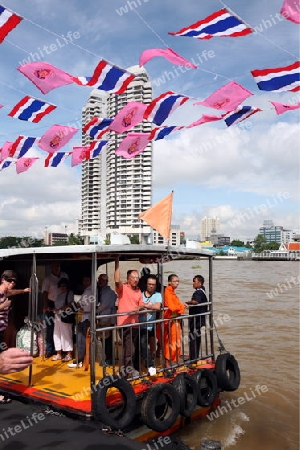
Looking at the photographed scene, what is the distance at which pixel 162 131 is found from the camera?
8.12m

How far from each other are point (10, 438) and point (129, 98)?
755 inches

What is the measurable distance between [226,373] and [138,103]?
472cm

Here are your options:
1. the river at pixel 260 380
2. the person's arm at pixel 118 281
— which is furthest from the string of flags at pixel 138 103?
the river at pixel 260 380

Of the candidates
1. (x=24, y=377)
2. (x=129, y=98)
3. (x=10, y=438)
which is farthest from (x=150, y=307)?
(x=129, y=98)

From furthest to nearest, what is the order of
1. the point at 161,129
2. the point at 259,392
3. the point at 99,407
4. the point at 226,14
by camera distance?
1. the point at 259,392
2. the point at 161,129
3. the point at 226,14
4. the point at 99,407

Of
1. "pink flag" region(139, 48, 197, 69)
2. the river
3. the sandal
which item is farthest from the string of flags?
the river

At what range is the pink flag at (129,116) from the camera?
726cm

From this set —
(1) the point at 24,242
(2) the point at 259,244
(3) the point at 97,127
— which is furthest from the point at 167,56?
(2) the point at 259,244

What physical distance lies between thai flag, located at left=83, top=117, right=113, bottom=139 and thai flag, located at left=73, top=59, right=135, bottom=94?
185cm

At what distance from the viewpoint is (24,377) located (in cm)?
628

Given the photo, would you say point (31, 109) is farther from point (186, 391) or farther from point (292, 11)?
point (186, 391)

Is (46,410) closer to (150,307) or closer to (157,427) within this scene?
(157,427)

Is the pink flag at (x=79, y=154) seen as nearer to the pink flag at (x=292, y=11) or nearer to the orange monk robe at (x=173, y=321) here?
the orange monk robe at (x=173, y=321)

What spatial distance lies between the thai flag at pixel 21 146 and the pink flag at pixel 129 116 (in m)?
2.50
